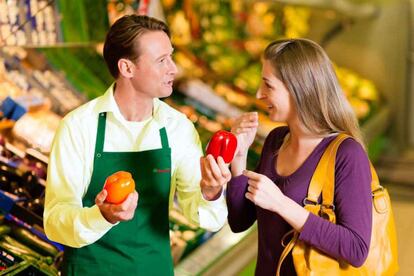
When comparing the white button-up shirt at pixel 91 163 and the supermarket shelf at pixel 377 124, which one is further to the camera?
the supermarket shelf at pixel 377 124

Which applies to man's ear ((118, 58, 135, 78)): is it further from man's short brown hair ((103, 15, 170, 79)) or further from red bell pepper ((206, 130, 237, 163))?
red bell pepper ((206, 130, 237, 163))

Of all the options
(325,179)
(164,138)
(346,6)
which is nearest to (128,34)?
(164,138)

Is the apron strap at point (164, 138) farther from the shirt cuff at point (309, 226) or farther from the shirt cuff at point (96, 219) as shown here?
the shirt cuff at point (309, 226)

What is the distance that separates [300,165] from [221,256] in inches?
54.6

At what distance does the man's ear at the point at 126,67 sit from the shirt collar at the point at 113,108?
7cm

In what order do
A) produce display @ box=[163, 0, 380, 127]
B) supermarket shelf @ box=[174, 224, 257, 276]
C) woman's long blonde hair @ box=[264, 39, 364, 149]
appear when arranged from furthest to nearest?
produce display @ box=[163, 0, 380, 127]
supermarket shelf @ box=[174, 224, 257, 276]
woman's long blonde hair @ box=[264, 39, 364, 149]

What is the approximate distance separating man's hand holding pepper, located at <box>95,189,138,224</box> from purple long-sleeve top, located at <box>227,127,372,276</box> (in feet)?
1.70

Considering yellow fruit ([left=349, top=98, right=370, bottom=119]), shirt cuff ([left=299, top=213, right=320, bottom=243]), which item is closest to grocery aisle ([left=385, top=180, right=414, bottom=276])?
yellow fruit ([left=349, top=98, right=370, bottom=119])

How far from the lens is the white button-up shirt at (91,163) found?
5.11 feet

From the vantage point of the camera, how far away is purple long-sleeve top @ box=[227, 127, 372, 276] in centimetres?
167

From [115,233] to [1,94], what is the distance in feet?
4.50

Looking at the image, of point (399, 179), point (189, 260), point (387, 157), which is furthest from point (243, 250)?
point (387, 157)

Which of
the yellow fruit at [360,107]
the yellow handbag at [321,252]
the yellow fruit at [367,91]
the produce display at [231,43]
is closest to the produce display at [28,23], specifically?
the produce display at [231,43]

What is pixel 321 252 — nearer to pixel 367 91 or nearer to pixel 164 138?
pixel 164 138
